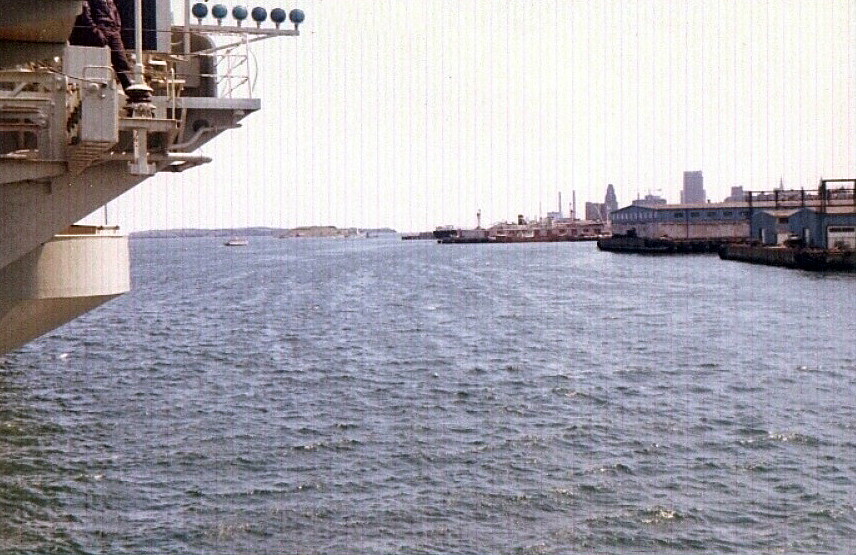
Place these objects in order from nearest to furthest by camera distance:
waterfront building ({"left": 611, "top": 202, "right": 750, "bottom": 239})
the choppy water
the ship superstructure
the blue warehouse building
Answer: the ship superstructure → the choppy water → the blue warehouse building → waterfront building ({"left": 611, "top": 202, "right": 750, "bottom": 239})

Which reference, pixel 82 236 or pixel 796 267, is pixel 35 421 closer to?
pixel 82 236

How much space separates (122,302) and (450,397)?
40.2 metres

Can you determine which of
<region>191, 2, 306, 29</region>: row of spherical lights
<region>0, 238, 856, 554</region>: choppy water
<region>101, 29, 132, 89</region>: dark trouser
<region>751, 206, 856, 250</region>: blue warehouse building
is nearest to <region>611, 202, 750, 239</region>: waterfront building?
<region>751, 206, 856, 250</region>: blue warehouse building

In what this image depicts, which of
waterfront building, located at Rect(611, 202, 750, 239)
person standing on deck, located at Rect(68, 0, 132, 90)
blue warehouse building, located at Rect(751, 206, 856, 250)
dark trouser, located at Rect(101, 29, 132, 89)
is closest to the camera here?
person standing on deck, located at Rect(68, 0, 132, 90)

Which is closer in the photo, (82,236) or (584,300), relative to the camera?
(82,236)

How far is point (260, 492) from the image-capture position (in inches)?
597

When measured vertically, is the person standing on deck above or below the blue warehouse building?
above

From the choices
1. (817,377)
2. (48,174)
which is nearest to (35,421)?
(48,174)

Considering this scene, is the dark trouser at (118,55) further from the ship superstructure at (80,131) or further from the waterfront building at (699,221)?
the waterfront building at (699,221)

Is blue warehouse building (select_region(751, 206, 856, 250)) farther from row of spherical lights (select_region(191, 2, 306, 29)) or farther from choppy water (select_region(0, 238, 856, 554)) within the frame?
row of spherical lights (select_region(191, 2, 306, 29))

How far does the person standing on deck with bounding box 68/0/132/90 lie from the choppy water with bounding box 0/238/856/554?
6358mm

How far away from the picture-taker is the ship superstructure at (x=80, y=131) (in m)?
10.6

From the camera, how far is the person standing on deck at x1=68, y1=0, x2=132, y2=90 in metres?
12.4

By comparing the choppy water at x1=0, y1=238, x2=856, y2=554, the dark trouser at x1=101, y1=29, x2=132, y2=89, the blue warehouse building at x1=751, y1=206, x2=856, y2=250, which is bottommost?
the choppy water at x1=0, y1=238, x2=856, y2=554
